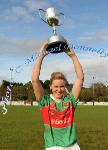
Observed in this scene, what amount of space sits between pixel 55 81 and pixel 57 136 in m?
0.77

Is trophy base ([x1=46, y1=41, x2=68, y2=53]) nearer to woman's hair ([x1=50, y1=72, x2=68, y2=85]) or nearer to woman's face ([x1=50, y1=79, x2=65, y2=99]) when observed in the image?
woman's hair ([x1=50, y1=72, x2=68, y2=85])

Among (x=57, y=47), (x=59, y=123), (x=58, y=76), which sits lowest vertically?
(x=59, y=123)

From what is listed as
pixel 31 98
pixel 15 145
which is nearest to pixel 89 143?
pixel 15 145

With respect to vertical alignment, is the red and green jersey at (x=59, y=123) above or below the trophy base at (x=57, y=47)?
below

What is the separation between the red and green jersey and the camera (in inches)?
255

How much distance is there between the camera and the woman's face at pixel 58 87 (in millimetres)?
6465

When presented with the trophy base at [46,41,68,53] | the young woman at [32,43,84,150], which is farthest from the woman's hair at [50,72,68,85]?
the trophy base at [46,41,68,53]

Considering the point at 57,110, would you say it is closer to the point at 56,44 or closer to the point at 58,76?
the point at 58,76

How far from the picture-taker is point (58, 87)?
21.3ft

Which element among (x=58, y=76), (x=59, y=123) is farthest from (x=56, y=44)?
(x=59, y=123)

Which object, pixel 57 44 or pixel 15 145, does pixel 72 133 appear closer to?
A: pixel 57 44

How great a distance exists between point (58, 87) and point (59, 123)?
507 millimetres

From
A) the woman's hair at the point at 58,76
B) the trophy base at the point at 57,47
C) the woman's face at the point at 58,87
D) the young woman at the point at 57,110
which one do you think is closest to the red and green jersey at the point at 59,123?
the young woman at the point at 57,110

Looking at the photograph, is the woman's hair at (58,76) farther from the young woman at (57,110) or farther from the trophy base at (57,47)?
the trophy base at (57,47)
